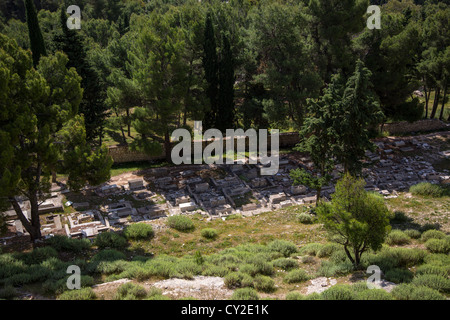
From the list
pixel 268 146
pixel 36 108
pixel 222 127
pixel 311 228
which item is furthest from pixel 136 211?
pixel 268 146

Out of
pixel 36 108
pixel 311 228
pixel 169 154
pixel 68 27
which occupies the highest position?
pixel 68 27

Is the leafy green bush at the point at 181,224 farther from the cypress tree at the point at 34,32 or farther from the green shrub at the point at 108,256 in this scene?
the cypress tree at the point at 34,32

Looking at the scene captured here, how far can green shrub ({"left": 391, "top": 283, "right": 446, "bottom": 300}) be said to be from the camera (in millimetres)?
10688

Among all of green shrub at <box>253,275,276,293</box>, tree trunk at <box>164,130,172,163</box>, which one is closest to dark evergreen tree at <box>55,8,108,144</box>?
tree trunk at <box>164,130,172,163</box>

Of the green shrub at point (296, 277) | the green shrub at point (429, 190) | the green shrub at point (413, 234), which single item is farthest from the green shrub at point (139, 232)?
the green shrub at point (429, 190)

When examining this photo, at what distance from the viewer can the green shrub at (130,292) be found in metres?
11.1

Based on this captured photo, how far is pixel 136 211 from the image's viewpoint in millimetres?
21562

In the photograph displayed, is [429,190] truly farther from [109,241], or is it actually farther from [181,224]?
[109,241]

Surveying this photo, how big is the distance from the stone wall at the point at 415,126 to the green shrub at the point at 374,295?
2754 centimetres

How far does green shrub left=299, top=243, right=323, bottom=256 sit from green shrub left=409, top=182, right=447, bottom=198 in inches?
417

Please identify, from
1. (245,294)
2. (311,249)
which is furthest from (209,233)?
(245,294)

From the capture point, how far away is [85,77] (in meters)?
27.0

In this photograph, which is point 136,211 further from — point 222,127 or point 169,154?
point 222,127
